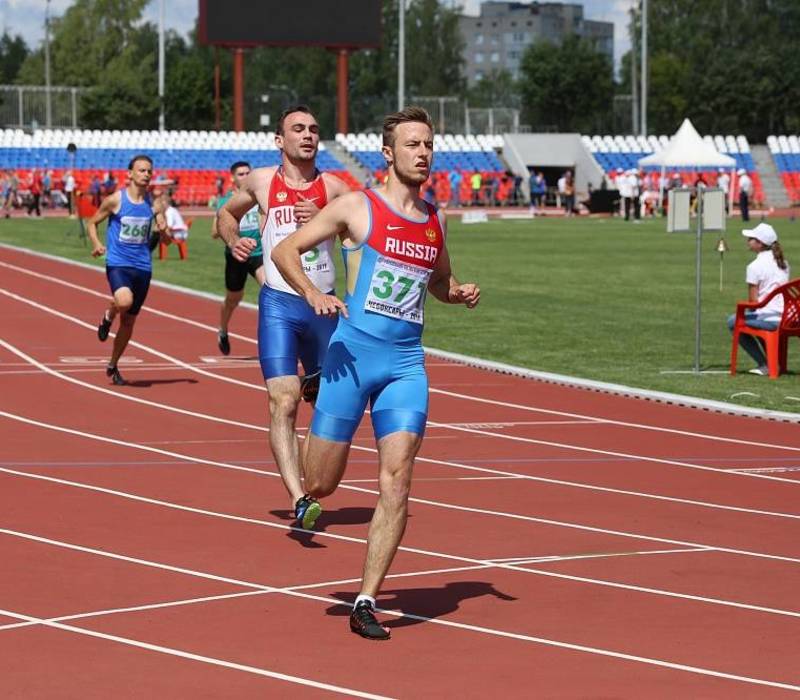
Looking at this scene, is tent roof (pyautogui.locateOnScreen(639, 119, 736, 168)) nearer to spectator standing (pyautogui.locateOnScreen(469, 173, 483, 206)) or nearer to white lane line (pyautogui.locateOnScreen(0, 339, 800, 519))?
spectator standing (pyautogui.locateOnScreen(469, 173, 483, 206))

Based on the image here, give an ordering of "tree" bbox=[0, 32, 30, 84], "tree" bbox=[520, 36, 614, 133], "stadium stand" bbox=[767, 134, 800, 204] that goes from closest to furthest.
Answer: "stadium stand" bbox=[767, 134, 800, 204] < "tree" bbox=[520, 36, 614, 133] < "tree" bbox=[0, 32, 30, 84]

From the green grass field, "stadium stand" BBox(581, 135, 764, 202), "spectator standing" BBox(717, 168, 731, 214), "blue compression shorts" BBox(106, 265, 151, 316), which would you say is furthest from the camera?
"stadium stand" BBox(581, 135, 764, 202)

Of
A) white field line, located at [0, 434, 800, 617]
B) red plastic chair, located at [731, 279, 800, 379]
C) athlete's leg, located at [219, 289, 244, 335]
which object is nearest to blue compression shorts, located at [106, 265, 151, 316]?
athlete's leg, located at [219, 289, 244, 335]

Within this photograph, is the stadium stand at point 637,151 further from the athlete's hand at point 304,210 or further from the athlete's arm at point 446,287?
the athlete's arm at point 446,287

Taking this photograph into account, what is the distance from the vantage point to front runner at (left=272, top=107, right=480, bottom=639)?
743 centimetres

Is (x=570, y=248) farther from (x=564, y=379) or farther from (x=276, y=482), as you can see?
(x=276, y=482)

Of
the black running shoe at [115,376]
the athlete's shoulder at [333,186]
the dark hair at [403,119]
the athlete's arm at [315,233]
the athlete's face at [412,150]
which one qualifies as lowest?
the black running shoe at [115,376]

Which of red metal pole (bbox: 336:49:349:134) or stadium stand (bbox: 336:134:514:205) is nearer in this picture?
stadium stand (bbox: 336:134:514:205)

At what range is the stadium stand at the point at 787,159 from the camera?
245 feet

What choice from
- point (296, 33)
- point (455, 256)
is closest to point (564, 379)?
point (455, 256)

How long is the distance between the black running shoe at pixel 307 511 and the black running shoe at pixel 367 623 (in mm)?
1512

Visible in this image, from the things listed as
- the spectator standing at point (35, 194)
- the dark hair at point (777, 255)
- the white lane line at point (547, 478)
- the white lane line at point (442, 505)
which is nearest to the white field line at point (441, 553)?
the white lane line at point (442, 505)

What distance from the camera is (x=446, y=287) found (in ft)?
25.9

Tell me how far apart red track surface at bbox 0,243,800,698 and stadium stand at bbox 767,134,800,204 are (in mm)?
60677
